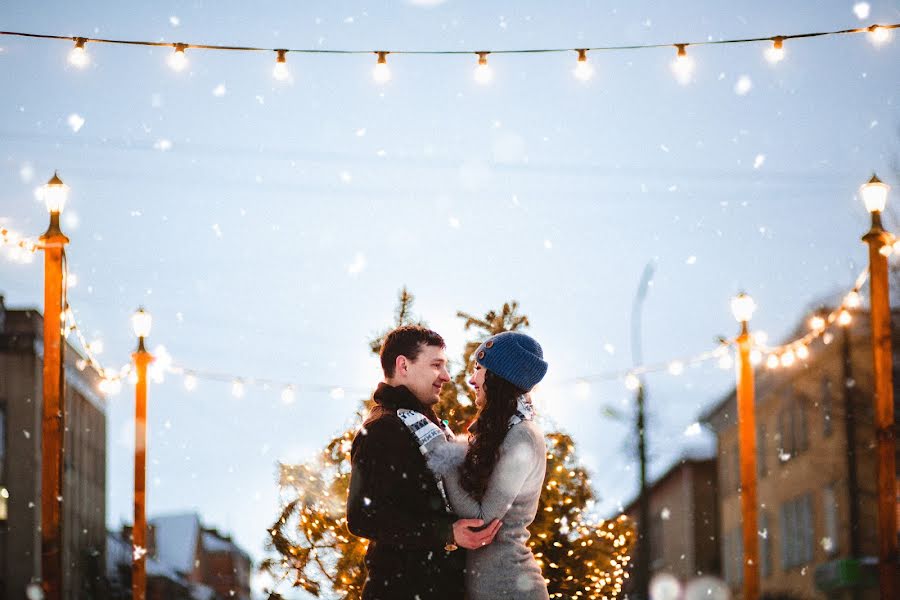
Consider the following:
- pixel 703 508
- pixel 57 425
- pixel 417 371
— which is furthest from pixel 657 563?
pixel 417 371

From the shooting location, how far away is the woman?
199 inches

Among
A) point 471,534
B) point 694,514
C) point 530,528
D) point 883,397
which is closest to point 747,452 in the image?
point 883,397

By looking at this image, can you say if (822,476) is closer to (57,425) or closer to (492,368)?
(57,425)

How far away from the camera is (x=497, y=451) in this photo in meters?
5.07

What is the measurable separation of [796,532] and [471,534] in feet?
111

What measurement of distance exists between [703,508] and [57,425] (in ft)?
144

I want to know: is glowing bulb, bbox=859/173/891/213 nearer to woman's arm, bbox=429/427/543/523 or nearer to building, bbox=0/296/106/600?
woman's arm, bbox=429/427/543/523

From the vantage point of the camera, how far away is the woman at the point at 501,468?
5059mm

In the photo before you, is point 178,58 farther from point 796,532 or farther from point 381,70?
point 796,532

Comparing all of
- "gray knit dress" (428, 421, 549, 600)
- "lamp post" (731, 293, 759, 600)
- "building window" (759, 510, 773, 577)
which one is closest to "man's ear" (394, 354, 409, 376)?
"gray knit dress" (428, 421, 549, 600)

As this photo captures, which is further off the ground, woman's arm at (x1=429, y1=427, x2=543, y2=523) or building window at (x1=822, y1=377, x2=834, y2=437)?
building window at (x1=822, y1=377, x2=834, y2=437)

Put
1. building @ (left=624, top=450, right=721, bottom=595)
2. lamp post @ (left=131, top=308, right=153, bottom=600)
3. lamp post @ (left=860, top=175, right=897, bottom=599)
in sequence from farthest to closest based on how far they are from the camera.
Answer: building @ (left=624, top=450, right=721, bottom=595), lamp post @ (left=131, top=308, right=153, bottom=600), lamp post @ (left=860, top=175, right=897, bottom=599)

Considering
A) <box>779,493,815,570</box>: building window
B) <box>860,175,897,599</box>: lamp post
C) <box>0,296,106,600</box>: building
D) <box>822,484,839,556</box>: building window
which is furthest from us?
<box>779,493,815,570</box>: building window

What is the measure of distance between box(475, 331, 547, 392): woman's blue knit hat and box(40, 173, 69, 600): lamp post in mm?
7141
